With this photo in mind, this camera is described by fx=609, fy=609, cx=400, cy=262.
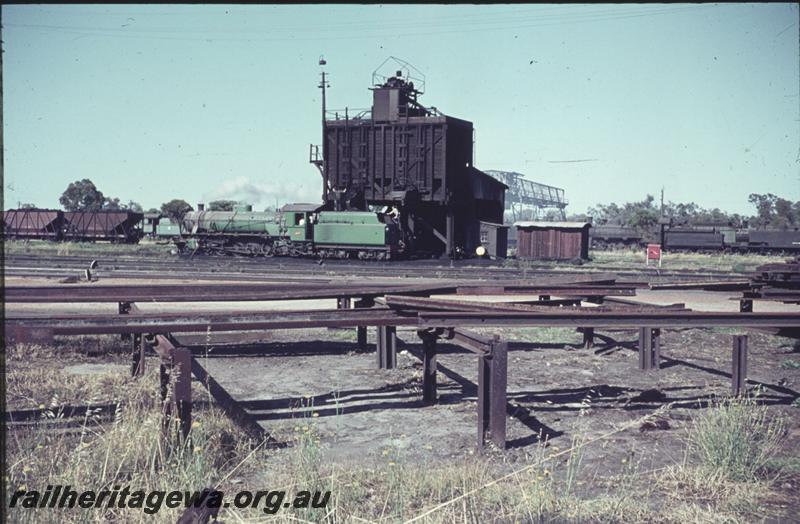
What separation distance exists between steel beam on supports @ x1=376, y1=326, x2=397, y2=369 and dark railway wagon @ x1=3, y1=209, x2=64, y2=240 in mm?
43247

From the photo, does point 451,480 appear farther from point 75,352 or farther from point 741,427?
point 75,352

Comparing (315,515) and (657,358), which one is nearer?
(315,515)

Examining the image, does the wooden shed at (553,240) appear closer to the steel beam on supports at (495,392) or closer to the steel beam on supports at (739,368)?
the steel beam on supports at (739,368)

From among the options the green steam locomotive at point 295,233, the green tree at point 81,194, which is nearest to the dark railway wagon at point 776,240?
the green steam locomotive at point 295,233

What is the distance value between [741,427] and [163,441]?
4764 millimetres

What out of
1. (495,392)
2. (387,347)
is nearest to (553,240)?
(387,347)

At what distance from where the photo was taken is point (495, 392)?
17.8 ft

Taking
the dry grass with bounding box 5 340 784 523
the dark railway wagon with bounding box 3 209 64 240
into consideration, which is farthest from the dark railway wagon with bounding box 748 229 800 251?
the dark railway wagon with bounding box 3 209 64 240

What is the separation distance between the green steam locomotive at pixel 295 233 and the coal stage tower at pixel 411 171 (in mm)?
3569

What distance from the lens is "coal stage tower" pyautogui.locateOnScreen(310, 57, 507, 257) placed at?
36312 mm

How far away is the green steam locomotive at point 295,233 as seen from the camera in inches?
1246

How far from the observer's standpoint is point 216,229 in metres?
35.6

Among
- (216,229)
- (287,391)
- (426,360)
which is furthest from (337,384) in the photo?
(216,229)

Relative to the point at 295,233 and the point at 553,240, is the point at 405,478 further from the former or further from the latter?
the point at 553,240
